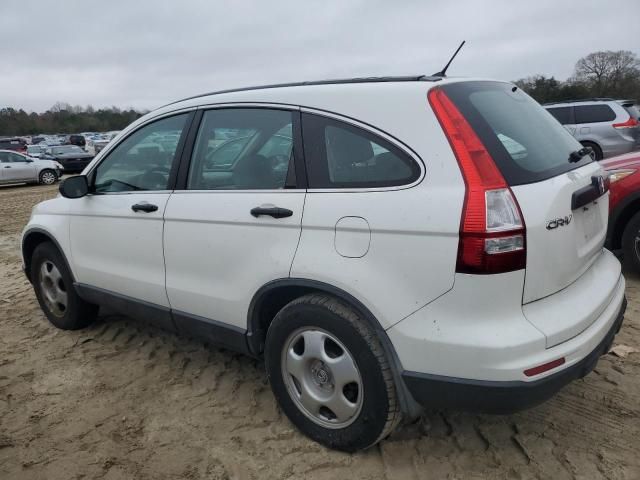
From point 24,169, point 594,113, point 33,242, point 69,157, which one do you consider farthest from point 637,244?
point 69,157

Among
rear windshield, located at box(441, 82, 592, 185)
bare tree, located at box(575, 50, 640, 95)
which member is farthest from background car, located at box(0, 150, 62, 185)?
bare tree, located at box(575, 50, 640, 95)

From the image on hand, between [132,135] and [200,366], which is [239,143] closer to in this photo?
[132,135]

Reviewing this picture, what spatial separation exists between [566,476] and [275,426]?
142cm

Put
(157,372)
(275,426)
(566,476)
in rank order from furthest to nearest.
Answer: (157,372), (275,426), (566,476)

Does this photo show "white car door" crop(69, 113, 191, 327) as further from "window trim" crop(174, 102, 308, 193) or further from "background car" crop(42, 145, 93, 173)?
"background car" crop(42, 145, 93, 173)

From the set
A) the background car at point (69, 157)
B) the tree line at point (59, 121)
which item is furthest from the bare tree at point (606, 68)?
the tree line at point (59, 121)

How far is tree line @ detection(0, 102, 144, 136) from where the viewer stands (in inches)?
2707

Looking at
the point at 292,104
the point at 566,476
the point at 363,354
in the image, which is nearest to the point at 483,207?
the point at 363,354

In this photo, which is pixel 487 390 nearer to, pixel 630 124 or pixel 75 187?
pixel 75 187

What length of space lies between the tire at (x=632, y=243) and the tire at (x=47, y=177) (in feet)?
64.5

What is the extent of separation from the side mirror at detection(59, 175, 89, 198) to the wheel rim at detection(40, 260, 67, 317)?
0.87 m

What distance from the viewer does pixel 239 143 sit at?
292 centimetres

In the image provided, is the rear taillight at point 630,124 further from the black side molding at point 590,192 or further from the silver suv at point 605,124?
the black side molding at point 590,192

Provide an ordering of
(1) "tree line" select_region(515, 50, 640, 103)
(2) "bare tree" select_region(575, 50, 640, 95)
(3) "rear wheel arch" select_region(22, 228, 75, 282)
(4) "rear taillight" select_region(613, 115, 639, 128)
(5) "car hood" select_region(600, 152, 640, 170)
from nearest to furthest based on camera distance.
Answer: (3) "rear wheel arch" select_region(22, 228, 75, 282), (5) "car hood" select_region(600, 152, 640, 170), (4) "rear taillight" select_region(613, 115, 639, 128), (1) "tree line" select_region(515, 50, 640, 103), (2) "bare tree" select_region(575, 50, 640, 95)
